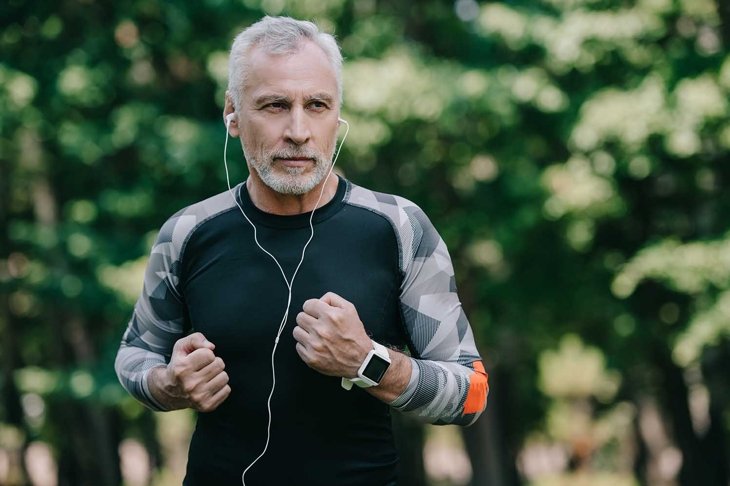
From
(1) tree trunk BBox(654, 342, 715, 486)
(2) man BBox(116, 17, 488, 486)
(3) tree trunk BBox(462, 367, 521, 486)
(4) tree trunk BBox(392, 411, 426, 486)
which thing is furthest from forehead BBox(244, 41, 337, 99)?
(4) tree trunk BBox(392, 411, 426, 486)

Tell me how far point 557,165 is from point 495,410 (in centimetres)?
495

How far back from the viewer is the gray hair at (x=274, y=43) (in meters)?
2.81

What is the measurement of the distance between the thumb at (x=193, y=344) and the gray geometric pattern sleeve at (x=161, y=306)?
10.3 inches

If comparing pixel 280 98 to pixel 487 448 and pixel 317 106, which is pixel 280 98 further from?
pixel 487 448

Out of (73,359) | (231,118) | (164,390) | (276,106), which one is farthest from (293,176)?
(73,359)

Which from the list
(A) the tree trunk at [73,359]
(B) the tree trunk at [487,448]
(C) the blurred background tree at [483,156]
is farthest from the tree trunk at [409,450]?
(A) the tree trunk at [73,359]

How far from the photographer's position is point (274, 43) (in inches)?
111

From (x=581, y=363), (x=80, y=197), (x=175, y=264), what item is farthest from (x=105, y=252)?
(x=175, y=264)

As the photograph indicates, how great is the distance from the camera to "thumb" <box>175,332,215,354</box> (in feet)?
8.81

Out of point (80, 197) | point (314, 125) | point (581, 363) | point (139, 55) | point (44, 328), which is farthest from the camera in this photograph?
point (44, 328)

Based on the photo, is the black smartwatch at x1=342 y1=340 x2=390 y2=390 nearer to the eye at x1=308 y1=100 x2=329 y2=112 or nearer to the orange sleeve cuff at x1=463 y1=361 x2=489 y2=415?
the orange sleeve cuff at x1=463 y1=361 x2=489 y2=415

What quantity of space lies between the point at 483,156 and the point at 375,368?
11.0m

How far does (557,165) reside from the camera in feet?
41.2

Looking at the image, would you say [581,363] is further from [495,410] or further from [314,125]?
[314,125]
